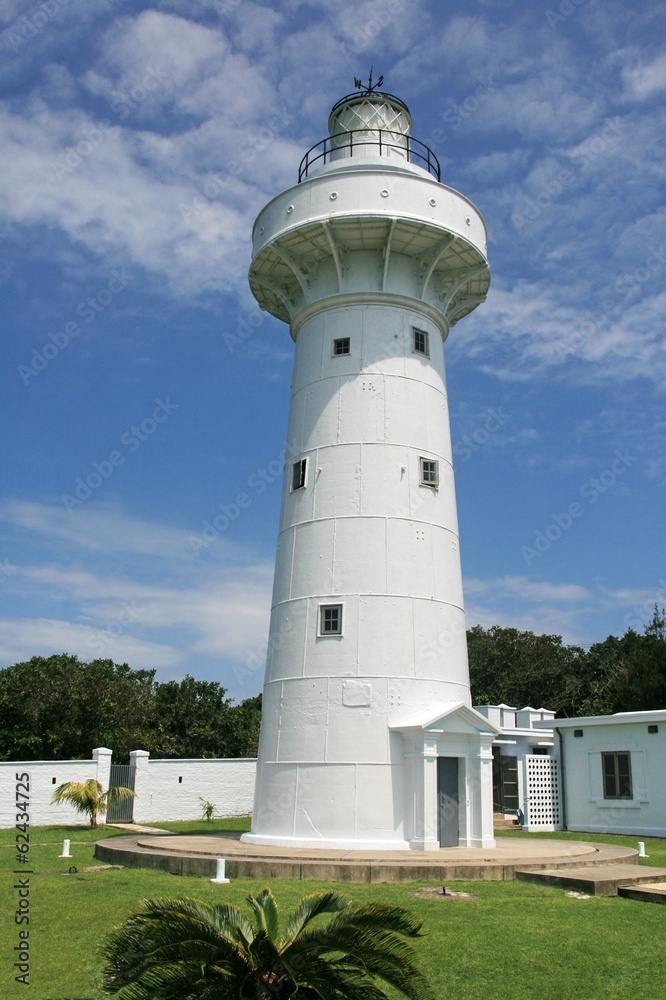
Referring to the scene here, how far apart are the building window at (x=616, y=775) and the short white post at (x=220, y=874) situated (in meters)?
15.6

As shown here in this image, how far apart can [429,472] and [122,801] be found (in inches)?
692

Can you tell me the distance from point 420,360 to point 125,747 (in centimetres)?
2500

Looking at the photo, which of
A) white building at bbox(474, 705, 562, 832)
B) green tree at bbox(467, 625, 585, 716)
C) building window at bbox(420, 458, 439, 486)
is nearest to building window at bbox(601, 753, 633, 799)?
white building at bbox(474, 705, 562, 832)

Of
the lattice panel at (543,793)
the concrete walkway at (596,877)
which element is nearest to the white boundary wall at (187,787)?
the lattice panel at (543,793)

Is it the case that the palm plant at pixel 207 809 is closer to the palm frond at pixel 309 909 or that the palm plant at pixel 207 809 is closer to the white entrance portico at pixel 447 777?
the white entrance portico at pixel 447 777

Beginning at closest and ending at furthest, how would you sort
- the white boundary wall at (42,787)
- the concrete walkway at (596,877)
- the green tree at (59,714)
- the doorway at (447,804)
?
the concrete walkway at (596,877), the doorway at (447,804), the white boundary wall at (42,787), the green tree at (59,714)

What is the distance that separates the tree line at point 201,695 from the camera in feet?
117

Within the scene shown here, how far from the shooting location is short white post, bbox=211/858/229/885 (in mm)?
12756

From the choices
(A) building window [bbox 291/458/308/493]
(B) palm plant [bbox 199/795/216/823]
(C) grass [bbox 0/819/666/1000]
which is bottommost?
(B) palm plant [bbox 199/795/216/823]

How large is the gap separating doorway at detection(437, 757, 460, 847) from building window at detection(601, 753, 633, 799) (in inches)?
375

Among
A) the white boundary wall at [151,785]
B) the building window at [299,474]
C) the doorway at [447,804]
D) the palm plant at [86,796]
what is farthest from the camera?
the white boundary wall at [151,785]

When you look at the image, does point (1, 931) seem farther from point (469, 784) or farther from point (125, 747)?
point (125, 747)

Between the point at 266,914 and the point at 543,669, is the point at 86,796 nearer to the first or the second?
Result: the point at 266,914

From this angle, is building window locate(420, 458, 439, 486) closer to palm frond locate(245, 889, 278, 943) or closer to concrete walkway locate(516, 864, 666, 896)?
concrete walkway locate(516, 864, 666, 896)
